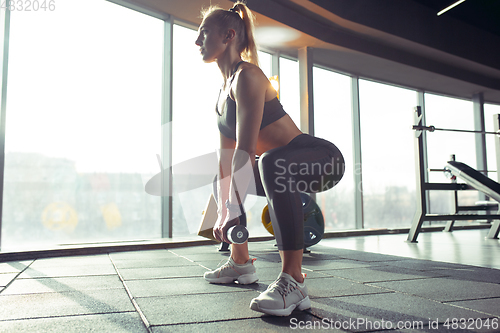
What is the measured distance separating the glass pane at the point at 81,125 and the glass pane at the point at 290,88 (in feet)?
5.76

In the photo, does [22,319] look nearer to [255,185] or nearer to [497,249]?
[255,185]

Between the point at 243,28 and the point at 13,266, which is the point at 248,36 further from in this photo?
the point at 13,266

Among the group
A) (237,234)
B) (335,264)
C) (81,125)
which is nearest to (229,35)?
(237,234)

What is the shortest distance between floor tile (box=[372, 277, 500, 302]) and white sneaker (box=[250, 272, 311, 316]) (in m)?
0.47

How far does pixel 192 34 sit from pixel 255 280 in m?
3.48

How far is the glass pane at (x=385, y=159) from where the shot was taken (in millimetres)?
5523

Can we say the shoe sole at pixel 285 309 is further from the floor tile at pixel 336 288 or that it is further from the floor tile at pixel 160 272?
the floor tile at pixel 160 272

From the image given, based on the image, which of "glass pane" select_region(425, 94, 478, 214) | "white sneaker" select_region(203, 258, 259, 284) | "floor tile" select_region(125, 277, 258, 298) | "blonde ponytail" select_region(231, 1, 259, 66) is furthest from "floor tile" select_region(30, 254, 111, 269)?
"glass pane" select_region(425, 94, 478, 214)

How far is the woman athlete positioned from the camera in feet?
3.57

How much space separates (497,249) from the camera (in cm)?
269

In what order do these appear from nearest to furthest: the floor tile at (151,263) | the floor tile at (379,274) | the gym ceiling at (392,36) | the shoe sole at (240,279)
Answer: the shoe sole at (240,279)
the floor tile at (379,274)
the floor tile at (151,263)
the gym ceiling at (392,36)

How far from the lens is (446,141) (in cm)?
619

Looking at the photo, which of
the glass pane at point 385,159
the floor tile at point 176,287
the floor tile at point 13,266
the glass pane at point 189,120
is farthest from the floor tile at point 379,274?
the glass pane at point 385,159

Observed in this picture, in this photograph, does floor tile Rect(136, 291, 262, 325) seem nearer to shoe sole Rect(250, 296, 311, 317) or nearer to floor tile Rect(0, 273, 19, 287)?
shoe sole Rect(250, 296, 311, 317)
